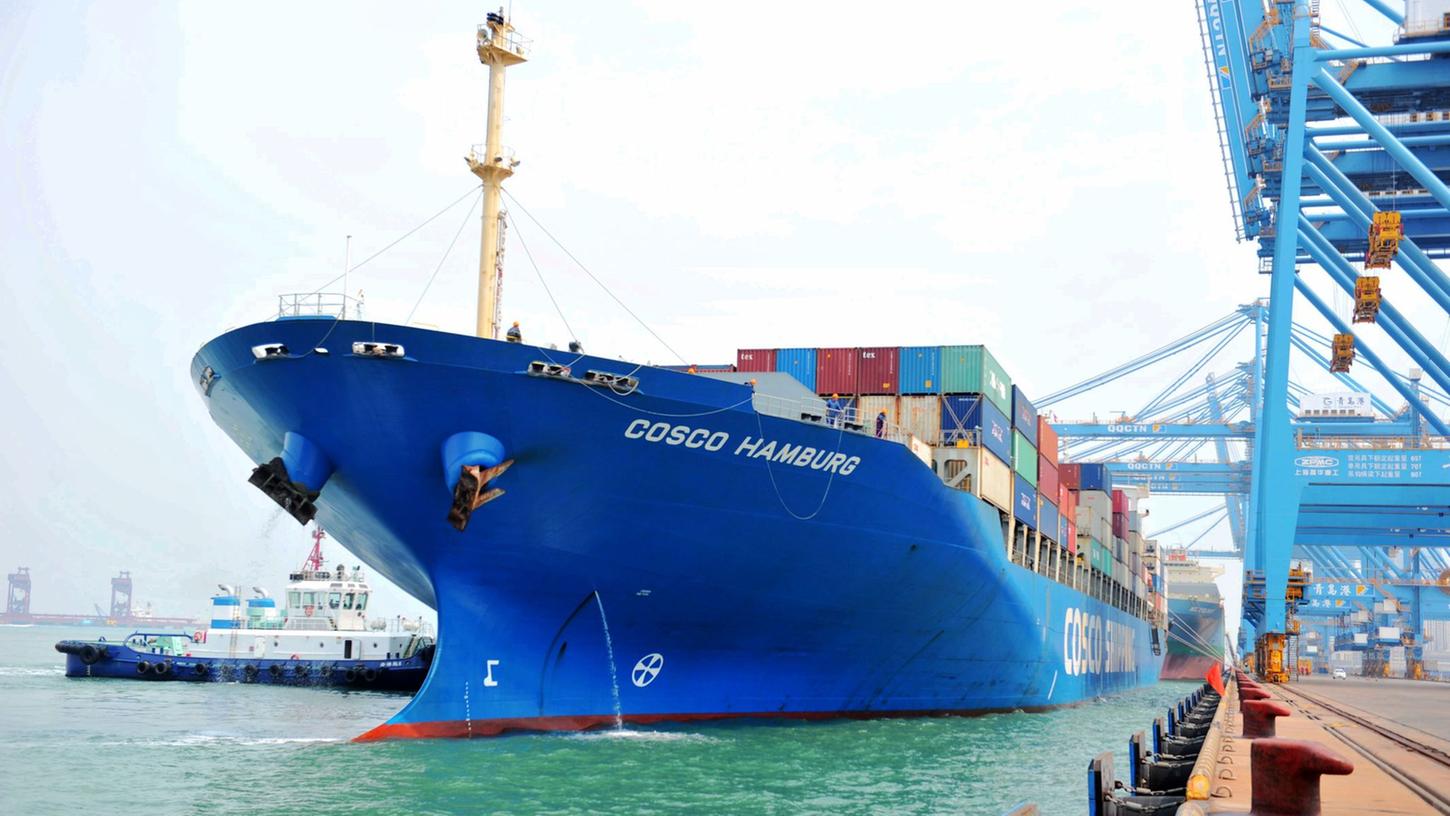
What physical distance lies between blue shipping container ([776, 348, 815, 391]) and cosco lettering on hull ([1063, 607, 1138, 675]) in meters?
12.2

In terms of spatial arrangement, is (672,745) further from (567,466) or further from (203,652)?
(203,652)

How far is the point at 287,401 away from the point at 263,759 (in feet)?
16.3

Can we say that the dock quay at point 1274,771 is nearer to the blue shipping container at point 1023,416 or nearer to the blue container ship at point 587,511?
the blue container ship at point 587,511

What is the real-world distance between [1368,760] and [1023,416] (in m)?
17.7

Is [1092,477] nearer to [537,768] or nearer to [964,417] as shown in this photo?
[964,417]

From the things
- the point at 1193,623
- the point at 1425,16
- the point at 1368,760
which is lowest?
the point at 1193,623

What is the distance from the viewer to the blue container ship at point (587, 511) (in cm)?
1723

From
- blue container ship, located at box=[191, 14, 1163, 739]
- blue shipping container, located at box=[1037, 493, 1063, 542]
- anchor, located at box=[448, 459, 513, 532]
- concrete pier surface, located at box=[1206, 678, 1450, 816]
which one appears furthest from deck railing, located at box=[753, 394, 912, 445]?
blue shipping container, located at box=[1037, 493, 1063, 542]

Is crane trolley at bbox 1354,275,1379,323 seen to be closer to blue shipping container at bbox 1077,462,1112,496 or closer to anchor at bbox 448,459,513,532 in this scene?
blue shipping container at bbox 1077,462,1112,496

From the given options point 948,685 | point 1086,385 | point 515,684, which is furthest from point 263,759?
point 1086,385

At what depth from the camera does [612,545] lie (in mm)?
18422

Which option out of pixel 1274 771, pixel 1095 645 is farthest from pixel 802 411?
pixel 1095 645

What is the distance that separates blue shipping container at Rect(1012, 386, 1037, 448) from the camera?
93.0ft

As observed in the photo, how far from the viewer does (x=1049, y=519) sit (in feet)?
106
